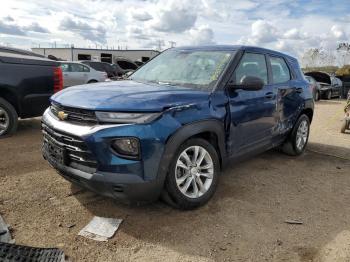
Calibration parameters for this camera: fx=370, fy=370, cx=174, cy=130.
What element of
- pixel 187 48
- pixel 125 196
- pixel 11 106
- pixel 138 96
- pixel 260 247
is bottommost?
pixel 260 247

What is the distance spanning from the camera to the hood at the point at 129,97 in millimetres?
3279

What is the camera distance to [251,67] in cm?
469

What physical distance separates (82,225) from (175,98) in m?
1.48

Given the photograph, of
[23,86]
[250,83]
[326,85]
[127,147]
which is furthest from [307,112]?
[326,85]

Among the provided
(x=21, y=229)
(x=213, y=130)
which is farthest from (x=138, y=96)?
(x=21, y=229)

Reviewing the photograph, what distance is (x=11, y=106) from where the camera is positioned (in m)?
6.49

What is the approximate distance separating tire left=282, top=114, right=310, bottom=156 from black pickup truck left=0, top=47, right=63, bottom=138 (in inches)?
169

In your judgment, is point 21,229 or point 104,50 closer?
point 21,229

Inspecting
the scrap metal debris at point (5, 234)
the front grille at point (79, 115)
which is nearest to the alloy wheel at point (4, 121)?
the front grille at point (79, 115)

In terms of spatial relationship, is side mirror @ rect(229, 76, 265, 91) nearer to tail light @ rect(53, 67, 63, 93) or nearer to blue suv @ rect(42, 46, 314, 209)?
blue suv @ rect(42, 46, 314, 209)

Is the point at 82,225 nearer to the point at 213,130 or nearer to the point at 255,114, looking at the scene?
the point at 213,130

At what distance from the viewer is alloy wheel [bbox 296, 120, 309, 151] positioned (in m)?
6.06

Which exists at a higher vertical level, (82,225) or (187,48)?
(187,48)

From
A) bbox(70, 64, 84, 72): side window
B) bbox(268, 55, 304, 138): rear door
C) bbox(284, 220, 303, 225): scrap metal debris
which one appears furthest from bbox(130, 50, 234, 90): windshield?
bbox(70, 64, 84, 72): side window
